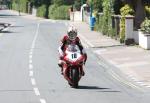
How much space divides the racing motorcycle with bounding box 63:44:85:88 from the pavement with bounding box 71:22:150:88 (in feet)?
7.87

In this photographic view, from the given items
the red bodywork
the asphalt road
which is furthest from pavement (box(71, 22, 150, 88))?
the red bodywork

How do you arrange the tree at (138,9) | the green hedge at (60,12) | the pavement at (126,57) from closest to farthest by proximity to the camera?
the pavement at (126,57) → the tree at (138,9) → the green hedge at (60,12)

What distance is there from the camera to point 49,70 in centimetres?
2359

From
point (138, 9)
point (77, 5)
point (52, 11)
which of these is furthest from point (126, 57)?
point (52, 11)

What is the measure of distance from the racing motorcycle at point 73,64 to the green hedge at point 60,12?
6993 cm

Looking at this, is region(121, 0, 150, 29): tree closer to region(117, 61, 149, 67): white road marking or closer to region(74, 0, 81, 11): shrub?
region(117, 61, 149, 67): white road marking

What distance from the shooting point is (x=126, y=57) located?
28.5m

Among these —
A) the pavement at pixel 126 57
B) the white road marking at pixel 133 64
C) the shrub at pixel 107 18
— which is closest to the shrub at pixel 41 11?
the shrub at pixel 107 18

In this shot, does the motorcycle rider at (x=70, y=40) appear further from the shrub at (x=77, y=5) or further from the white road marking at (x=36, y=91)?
the shrub at (x=77, y=5)

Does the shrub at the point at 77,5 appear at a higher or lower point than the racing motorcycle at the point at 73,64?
higher

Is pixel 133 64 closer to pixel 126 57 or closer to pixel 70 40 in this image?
pixel 126 57

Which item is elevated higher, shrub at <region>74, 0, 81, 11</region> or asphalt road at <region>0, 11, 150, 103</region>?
shrub at <region>74, 0, 81, 11</region>

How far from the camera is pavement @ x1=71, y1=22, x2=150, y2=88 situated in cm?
2175

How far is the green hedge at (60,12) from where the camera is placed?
88688 mm
